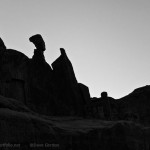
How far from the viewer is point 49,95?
2809 cm

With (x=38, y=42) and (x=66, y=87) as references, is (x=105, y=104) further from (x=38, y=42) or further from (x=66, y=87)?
(x=38, y=42)

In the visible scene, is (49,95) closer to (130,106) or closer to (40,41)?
(40,41)

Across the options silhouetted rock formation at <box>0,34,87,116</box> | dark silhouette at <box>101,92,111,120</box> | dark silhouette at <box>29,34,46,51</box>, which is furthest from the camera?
dark silhouette at <box>29,34,46,51</box>

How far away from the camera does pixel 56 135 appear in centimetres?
1334

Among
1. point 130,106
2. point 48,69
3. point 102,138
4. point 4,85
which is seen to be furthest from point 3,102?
point 130,106

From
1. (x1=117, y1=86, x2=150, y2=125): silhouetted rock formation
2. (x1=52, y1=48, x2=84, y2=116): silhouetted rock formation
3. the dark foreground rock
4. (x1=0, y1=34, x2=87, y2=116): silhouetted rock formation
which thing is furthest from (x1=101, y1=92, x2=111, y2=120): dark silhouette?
the dark foreground rock

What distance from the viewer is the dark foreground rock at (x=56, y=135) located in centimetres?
1163

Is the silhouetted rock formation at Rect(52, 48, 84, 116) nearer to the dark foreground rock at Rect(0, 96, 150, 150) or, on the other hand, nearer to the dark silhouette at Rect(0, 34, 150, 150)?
the dark silhouette at Rect(0, 34, 150, 150)

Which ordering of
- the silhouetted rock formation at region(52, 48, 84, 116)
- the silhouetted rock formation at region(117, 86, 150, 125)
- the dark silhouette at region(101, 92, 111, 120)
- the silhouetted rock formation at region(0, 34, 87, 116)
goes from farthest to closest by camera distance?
the silhouetted rock formation at region(117, 86, 150, 125)
the dark silhouette at region(101, 92, 111, 120)
the silhouetted rock formation at region(52, 48, 84, 116)
the silhouetted rock formation at region(0, 34, 87, 116)

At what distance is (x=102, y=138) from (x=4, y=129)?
201 inches

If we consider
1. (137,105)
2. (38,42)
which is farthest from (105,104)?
(137,105)

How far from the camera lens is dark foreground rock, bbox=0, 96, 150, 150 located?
38.2 feet

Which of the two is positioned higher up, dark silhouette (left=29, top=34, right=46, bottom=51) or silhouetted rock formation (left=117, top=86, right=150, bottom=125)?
dark silhouette (left=29, top=34, right=46, bottom=51)

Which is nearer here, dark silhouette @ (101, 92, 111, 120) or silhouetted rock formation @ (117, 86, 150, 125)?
dark silhouette @ (101, 92, 111, 120)
